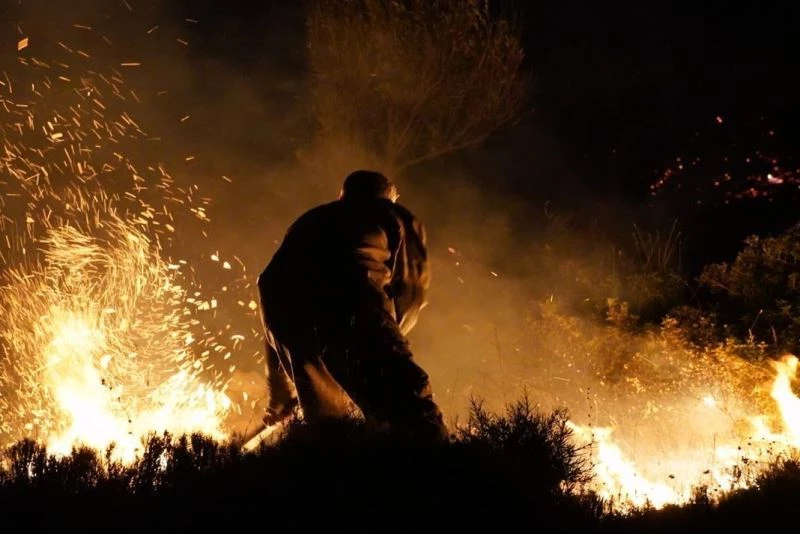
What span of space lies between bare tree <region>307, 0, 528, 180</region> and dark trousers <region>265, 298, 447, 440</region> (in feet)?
23.8

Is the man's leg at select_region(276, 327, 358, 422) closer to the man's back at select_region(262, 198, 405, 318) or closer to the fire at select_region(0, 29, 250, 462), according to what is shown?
the man's back at select_region(262, 198, 405, 318)

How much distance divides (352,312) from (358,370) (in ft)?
1.10

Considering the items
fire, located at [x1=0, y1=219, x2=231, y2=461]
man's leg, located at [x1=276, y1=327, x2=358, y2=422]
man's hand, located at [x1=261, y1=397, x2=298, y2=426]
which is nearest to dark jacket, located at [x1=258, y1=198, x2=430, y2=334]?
man's leg, located at [x1=276, y1=327, x2=358, y2=422]

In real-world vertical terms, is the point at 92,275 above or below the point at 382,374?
above

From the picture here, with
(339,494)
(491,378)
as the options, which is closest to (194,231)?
(491,378)

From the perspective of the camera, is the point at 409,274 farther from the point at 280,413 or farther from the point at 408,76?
the point at 408,76

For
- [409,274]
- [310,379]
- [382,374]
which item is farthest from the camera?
[409,274]

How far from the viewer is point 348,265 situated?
5.30 m

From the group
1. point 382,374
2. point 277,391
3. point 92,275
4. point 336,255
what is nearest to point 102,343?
point 92,275

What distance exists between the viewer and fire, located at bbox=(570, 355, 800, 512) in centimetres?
540

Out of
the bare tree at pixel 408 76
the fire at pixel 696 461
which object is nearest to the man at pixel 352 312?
the fire at pixel 696 461

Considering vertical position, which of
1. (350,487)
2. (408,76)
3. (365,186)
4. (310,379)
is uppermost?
(408,76)

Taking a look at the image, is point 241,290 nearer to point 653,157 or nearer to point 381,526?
point 653,157

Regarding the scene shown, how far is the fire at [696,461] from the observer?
5398mm
